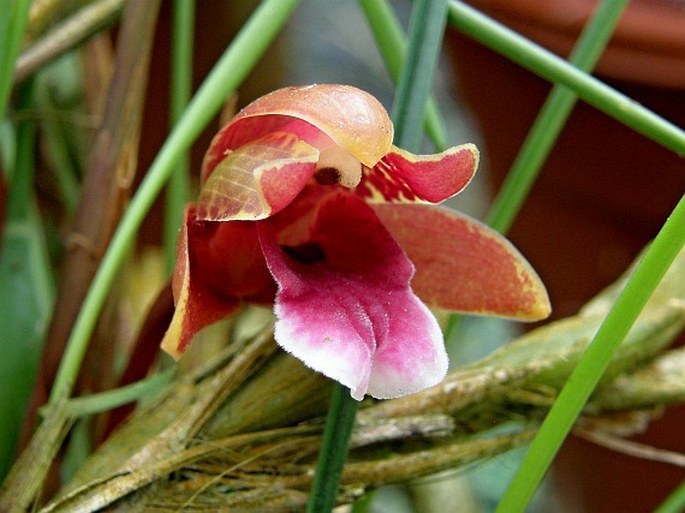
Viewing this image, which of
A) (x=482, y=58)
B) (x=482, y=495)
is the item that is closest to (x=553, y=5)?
(x=482, y=58)

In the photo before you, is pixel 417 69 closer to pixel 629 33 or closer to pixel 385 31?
pixel 385 31

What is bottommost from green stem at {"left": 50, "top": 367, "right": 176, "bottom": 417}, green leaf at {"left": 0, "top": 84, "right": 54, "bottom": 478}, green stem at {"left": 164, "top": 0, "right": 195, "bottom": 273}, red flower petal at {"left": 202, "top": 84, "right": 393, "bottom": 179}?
green leaf at {"left": 0, "top": 84, "right": 54, "bottom": 478}

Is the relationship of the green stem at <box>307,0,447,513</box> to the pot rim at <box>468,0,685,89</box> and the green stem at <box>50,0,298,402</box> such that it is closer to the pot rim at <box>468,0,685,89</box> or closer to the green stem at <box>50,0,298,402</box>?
the green stem at <box>50,0,298,402</box>

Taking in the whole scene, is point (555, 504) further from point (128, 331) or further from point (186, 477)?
point (186, 477)

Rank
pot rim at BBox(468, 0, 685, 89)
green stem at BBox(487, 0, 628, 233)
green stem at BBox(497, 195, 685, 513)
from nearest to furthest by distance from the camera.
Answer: green stem at BBox(497, 195, 685, 513) < green stem at BBox(487, 0, 628, 233) < pot rim at BBox(468, 0, 685, 89)

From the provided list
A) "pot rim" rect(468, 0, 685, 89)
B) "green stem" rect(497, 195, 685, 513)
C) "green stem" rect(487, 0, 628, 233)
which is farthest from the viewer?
"pot rim" rect(468, 0, 685, 89)

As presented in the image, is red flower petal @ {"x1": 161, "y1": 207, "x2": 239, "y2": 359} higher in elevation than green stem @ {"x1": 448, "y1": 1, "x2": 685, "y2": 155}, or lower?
lower

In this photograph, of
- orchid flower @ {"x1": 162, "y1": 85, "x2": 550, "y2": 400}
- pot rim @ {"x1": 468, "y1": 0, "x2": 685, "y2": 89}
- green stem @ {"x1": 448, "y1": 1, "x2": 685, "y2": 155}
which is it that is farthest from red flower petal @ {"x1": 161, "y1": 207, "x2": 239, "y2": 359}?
pot rim @ {"x1": 468, "y1": 0, "x2": 685, "y2": 89}

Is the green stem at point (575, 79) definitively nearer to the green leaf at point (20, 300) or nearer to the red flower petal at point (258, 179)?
the red flower petal at point (258, 179)
